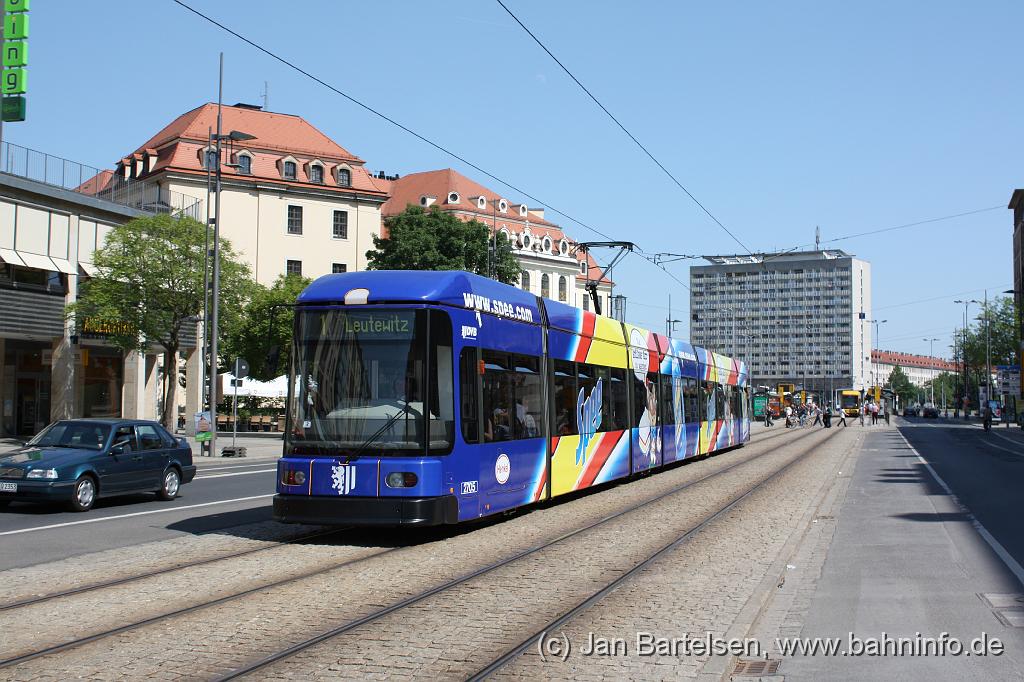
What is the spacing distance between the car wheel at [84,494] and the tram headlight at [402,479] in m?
6.64

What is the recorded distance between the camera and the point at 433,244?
213 ft

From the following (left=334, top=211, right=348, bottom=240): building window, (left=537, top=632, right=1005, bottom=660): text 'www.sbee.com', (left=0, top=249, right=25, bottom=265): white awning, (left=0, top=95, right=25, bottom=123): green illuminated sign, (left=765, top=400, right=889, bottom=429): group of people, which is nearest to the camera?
(left=537, top=632, right=1005, bottom=660): text 'www.sbee.com'

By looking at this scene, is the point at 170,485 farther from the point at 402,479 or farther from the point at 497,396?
the point at 402,479

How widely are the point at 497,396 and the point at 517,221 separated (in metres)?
89.7

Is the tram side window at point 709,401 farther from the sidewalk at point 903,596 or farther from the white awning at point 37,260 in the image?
the white awning at point 37,260

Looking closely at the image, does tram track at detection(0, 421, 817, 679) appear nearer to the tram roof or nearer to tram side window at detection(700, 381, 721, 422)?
the tram roof

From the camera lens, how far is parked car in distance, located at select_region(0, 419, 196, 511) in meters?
16.0

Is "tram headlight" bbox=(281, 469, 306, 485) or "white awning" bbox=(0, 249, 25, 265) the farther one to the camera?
"white awning" bbox=(0, 249, 25, 265)

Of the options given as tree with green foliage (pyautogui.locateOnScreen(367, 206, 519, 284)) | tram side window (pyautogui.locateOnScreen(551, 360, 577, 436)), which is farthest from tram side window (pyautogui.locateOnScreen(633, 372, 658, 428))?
tree with green foliage (pyautogui.locateOnScreen(367, 206, 519, 284))

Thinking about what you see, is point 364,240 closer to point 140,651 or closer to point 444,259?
point 444,259

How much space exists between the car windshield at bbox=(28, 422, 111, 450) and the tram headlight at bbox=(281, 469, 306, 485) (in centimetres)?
610

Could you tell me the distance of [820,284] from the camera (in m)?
193

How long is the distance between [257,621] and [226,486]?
1492 centimetres

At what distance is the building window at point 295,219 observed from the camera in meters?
70.0
